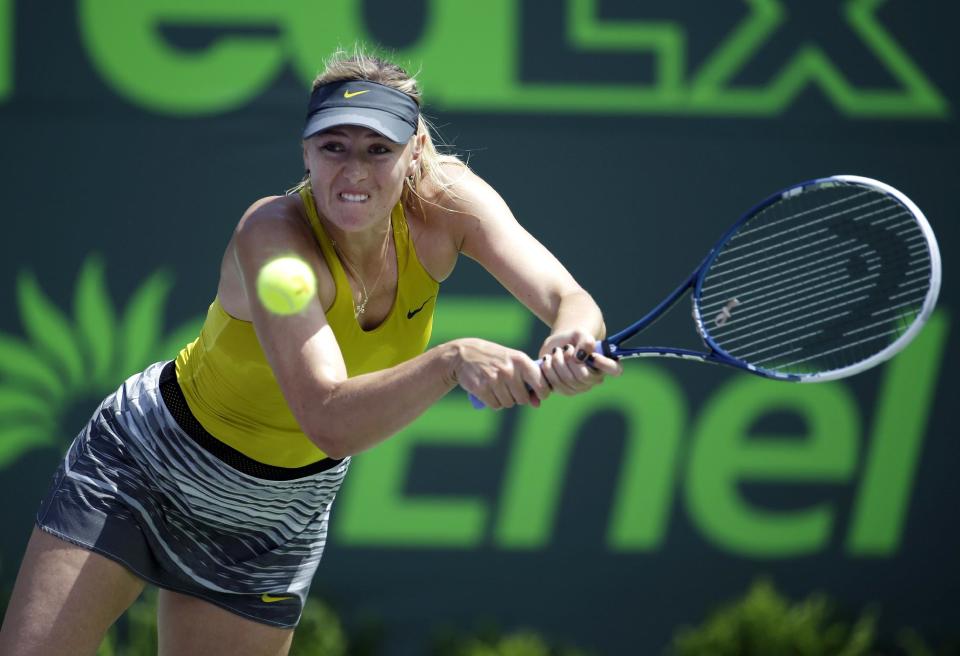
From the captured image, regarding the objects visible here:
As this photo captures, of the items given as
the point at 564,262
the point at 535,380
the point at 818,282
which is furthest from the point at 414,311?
the point at 564,262

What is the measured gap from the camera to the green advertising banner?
4902 mm

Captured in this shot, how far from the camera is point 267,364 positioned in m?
2.96

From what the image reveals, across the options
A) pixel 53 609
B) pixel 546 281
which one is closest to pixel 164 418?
pixel 53 609

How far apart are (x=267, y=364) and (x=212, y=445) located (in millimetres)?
Answer: 266

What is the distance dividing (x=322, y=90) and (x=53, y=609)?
119 centimetres

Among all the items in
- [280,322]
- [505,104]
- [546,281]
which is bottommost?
[280,322]

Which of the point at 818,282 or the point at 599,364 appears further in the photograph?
the point at 818,282

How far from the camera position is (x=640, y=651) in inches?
200

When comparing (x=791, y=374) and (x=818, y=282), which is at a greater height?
(x=818, y=282)

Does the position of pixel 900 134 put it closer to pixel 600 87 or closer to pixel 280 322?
pixel 600 87

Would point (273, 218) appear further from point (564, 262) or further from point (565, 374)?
point (564, 262)

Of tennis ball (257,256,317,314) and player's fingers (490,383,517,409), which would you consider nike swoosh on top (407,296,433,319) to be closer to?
tennis ball (257,256,317,314)

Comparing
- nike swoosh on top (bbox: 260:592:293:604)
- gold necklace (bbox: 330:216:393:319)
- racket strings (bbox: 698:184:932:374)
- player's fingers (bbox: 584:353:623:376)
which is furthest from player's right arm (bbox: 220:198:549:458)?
nike swoosh on top (bbox: 260:592:293:604)

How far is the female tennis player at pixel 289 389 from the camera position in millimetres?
2562
